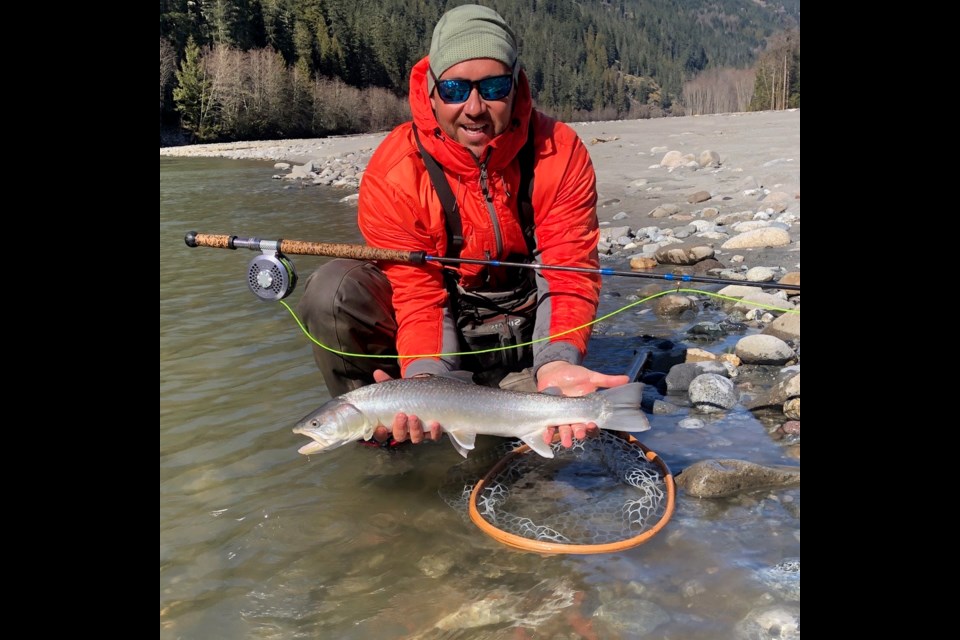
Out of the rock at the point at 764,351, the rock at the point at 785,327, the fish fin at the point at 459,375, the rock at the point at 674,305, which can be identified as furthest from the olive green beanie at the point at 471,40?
the rock at the point at 674,305

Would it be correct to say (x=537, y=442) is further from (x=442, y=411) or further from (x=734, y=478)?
(x=734, y=478)

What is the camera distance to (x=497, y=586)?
10.7ft

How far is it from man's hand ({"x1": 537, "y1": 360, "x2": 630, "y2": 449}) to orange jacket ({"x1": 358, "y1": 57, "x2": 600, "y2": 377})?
0.11 meters

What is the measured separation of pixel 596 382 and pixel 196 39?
8218 centimetres

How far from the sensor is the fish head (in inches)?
141

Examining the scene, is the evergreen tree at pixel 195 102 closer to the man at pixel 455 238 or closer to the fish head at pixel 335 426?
the man at pixel 455 238

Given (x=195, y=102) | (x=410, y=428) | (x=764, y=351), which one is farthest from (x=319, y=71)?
(x=410, y=428)

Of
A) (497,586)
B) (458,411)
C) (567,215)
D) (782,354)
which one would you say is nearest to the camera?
(497,586)

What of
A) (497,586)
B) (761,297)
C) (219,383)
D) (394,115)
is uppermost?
(394,115)

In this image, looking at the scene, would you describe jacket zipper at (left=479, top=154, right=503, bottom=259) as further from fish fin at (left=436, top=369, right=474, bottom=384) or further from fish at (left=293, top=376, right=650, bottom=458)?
fish at (left=293, top=376, right=650, bottom=458)

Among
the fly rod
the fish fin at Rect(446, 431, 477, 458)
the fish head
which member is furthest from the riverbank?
the fish head
